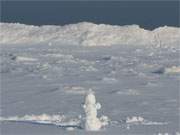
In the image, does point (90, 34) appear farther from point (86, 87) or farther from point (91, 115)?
point (91, 115)

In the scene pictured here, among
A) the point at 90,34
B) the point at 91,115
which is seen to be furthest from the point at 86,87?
the point at 90,34

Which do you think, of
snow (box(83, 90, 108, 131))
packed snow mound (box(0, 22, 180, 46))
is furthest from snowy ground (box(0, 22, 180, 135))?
packed snow mound (box(0, 22, 180, 46))

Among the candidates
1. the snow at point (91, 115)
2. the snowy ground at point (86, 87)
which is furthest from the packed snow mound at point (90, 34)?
the snow at point (91, 115)

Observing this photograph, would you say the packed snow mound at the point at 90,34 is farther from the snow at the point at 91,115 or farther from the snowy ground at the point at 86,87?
the snow at the point at 91,115

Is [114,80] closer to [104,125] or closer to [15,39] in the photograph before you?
[104,125]

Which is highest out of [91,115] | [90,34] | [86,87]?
[90,34]

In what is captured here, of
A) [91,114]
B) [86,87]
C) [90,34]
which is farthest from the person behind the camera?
[90,34]
